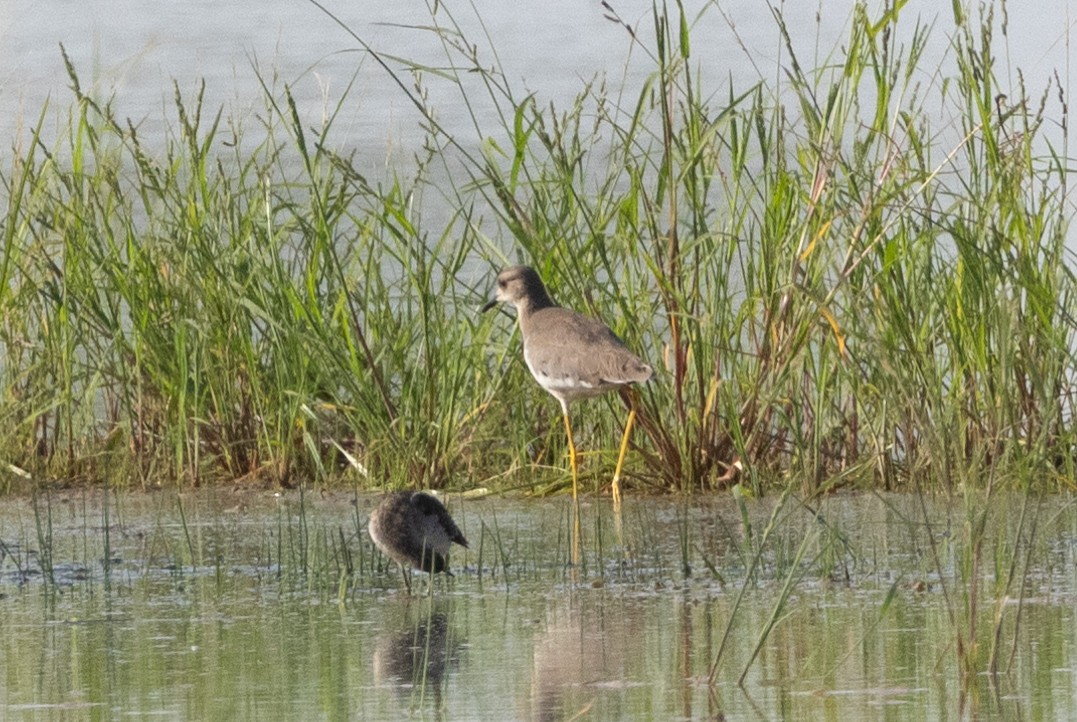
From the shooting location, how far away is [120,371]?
27.5 ft

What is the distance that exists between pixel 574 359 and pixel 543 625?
2318 millimetres

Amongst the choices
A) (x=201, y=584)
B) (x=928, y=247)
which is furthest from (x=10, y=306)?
(x=928, y=247)

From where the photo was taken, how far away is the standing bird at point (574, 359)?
23.2 ft

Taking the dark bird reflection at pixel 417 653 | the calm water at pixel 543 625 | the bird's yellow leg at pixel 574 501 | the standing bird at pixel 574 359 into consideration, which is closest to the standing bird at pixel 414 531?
the calm water at pixel 543 625

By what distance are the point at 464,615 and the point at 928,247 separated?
244 cm

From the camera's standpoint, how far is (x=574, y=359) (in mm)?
7020

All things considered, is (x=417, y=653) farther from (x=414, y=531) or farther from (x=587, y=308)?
(x=587, y=308)

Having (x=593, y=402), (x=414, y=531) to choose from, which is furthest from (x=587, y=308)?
(x=414, y=531)

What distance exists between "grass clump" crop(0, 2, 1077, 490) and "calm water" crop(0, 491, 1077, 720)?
1.78ft

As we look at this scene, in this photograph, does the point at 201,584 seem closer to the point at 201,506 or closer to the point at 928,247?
the point at 201,506

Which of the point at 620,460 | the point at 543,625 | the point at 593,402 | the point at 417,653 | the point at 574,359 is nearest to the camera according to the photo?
the point at 417,653

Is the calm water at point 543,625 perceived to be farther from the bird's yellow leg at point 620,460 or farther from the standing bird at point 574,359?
the standing bird at point 574,359

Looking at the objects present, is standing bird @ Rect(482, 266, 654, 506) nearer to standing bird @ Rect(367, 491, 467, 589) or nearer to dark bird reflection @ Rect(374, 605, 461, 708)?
standing bird @ Rect(367, 491, 467, 589)

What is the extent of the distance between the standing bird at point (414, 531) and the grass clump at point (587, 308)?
1.38 m
